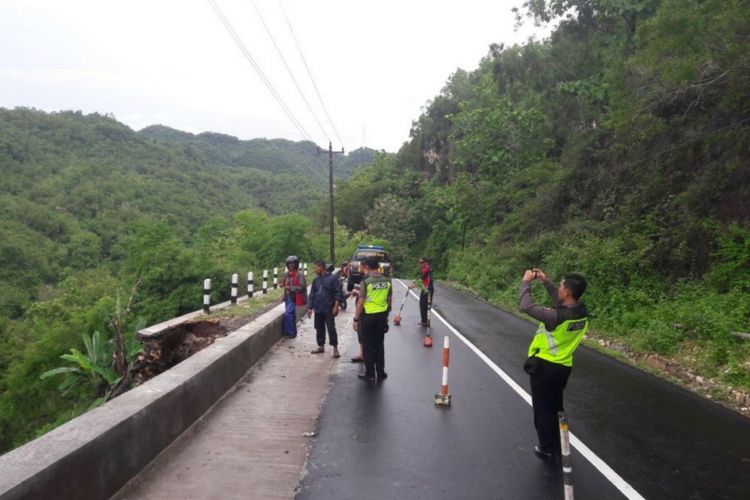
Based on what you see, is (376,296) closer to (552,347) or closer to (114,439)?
(552,347)

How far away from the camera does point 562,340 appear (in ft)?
17.1

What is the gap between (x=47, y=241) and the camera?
58594 mm

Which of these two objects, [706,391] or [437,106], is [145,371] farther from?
[437,106]

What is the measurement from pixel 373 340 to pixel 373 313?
0.43 m

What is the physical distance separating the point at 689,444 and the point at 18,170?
3452 inches

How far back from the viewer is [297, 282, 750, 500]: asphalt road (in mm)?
4773

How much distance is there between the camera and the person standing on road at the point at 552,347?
5156mm

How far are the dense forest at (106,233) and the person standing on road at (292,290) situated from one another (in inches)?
124

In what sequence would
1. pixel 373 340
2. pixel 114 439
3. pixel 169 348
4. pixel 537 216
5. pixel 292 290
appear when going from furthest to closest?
pixel 537 216 < pixel 292 290 < pixel 169 348 < pixel 373 340 < pixel 114 439

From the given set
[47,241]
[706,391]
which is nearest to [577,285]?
[706,391]

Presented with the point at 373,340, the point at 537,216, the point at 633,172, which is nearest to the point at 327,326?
the point at 373,340

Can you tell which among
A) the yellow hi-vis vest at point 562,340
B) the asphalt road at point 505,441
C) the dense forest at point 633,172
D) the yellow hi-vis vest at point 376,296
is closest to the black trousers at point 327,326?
the asphalt road at point 505,441

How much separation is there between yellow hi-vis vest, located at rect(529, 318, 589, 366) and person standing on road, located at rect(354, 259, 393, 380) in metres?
3.25

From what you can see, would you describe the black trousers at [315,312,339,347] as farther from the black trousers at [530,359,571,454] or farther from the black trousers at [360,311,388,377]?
the black trousers at [530,359,571,454]
